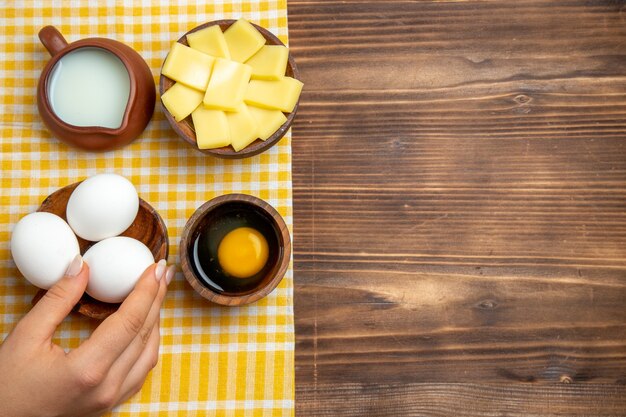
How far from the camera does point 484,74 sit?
103cm

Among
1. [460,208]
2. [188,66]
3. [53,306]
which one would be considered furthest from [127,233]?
[460,208]

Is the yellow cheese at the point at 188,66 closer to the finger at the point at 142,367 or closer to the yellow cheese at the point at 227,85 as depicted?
the yellow cheese at the point at 227,85

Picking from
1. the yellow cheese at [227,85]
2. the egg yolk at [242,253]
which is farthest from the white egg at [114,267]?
the yellow cheese at [227,85]

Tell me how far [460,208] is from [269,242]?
33cm

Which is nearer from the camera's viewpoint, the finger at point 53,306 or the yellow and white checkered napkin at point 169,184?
the finger at point 53,306

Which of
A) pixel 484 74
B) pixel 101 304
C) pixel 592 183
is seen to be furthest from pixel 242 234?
pixel 592 183

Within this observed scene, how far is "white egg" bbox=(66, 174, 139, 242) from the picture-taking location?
0.84m

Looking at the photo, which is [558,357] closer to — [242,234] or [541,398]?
[541,398]

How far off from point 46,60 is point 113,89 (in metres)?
0.18

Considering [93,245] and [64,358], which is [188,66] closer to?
[93,245]

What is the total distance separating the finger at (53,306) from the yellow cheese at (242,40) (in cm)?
41

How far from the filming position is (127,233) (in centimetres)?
93

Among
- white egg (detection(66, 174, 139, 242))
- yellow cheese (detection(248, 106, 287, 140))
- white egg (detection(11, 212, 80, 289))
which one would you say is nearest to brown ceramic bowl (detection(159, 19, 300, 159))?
yellow cheese (detection(248, 106, 287, 140))

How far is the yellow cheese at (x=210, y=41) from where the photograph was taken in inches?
36.6
